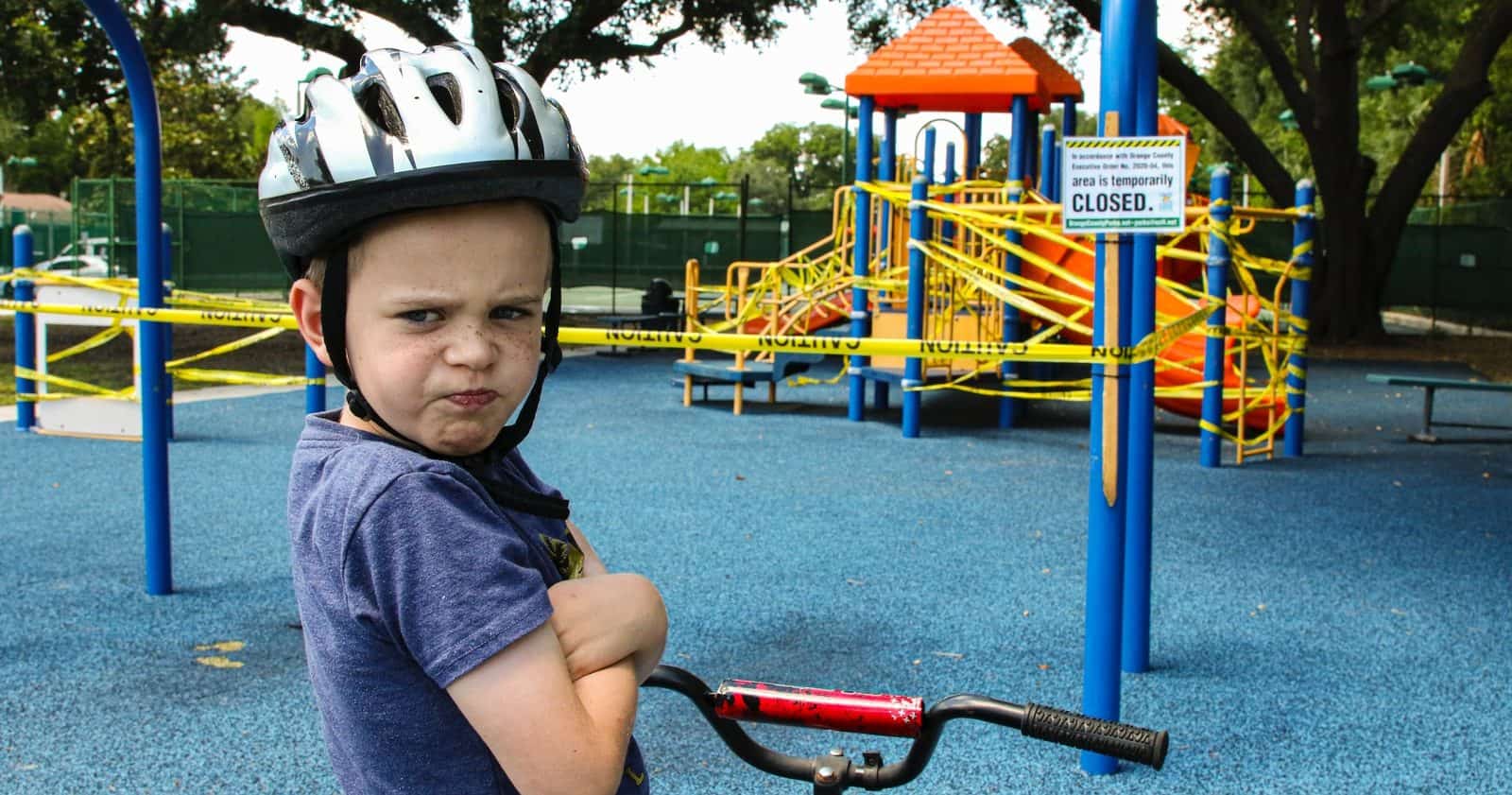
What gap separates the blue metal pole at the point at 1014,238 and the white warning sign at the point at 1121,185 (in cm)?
735

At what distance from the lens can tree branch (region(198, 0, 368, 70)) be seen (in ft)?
62.4

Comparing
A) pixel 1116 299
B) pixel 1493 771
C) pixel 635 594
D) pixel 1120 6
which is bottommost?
pixel 1493 771

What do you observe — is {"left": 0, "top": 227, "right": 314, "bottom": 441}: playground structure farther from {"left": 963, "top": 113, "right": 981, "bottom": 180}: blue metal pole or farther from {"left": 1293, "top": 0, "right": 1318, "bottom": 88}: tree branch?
{"left": 1293, "top": 0, "right": 1318, "bottom": 88}: tree branch

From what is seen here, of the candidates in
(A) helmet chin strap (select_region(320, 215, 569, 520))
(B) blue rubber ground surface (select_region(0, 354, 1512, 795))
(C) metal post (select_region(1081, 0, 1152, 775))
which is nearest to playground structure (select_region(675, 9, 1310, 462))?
(B) blue rubber ground surface (select_region(0, 354, 1512, 795))

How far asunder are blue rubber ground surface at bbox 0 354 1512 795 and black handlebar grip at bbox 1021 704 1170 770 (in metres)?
2.12

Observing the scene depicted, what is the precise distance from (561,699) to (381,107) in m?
0.55

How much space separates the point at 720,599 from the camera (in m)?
5.42

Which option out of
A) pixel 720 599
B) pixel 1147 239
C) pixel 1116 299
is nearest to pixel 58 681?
pixel 720 599

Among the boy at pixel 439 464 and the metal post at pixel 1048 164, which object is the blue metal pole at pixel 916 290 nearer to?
the metal post at pixel 1048 164

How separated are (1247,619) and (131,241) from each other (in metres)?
24.8

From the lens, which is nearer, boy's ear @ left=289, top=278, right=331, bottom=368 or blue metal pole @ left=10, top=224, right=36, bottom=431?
boy's ear @ left=289, top=278, right=331, bottom=368

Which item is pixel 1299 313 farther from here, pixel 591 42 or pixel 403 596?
pixel 591 42

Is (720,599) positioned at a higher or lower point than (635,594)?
lower

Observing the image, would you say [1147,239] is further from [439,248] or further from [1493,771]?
[439,248]
